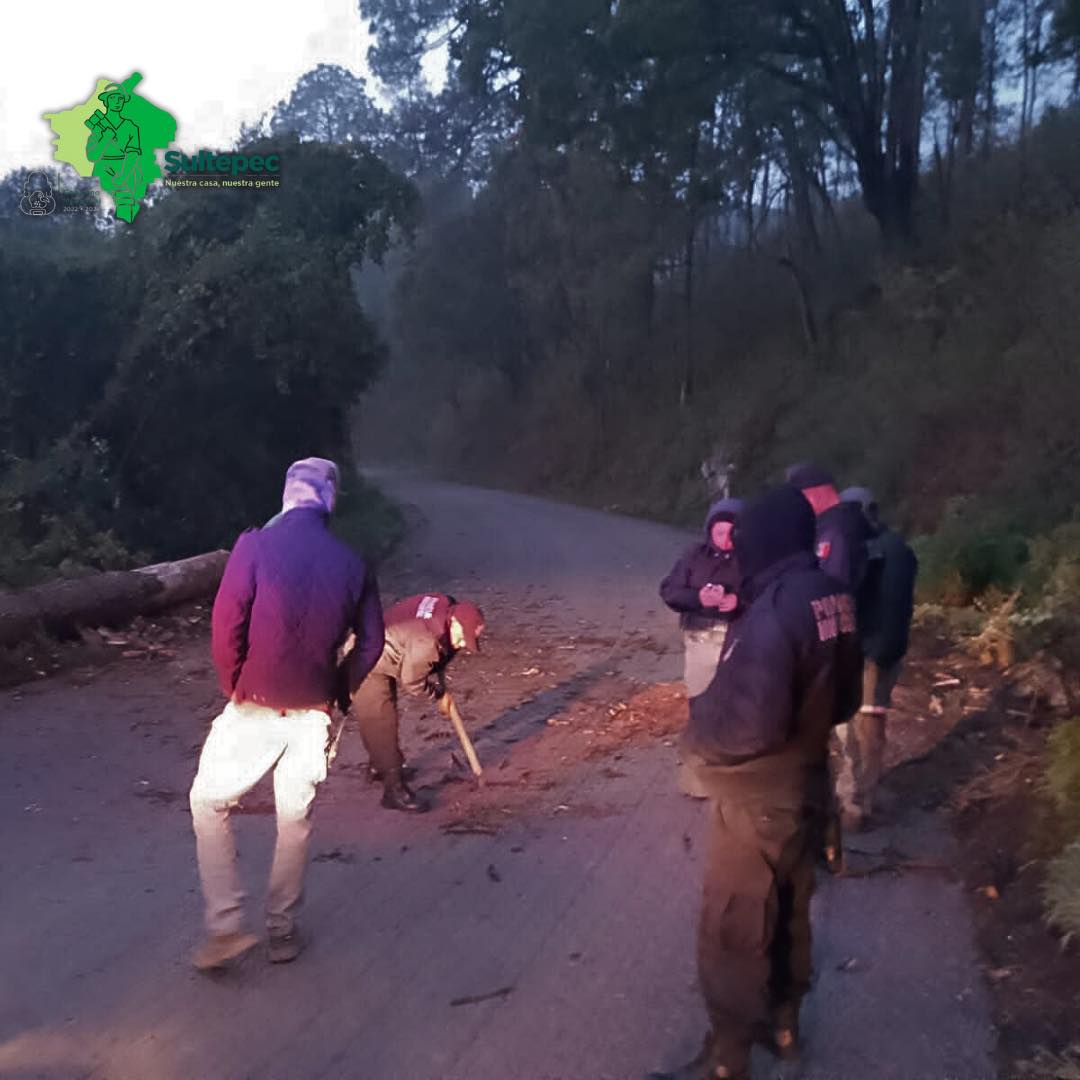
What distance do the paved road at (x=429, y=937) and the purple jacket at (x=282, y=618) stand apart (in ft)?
3.91

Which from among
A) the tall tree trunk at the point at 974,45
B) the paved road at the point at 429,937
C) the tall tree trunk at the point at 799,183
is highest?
the tall tree trunk at the point at 974,45

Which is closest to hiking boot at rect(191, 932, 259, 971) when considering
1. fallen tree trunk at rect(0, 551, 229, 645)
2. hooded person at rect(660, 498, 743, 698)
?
hooded person at rect(660, 498, 743, 698)

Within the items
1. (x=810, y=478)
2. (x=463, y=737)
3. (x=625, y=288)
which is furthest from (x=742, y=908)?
(x=625, y=288)

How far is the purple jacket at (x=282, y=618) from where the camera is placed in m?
5.06

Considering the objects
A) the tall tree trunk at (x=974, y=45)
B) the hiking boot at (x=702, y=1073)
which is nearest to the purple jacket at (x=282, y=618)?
the hiking boot at (x=702, y=1073)

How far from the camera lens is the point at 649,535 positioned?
24953 mm

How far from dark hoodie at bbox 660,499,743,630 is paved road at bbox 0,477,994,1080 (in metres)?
1.20

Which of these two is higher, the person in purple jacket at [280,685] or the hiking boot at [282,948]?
the person in purple jacket at [280,685]

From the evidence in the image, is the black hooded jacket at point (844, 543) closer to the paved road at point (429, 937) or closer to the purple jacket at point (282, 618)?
the paved road at point (429, 937)

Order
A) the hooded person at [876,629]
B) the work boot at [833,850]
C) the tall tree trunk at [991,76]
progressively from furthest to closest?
1. the tall tree trunk at [991,76]
2. the hooded person at [876,629]
3. the work boot at [833,850]

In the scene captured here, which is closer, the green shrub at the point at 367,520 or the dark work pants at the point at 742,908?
the dark work pants at the point at 742,908

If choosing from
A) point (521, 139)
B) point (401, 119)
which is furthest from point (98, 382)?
point (401, 119)

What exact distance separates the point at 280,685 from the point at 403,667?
89.9 inches
